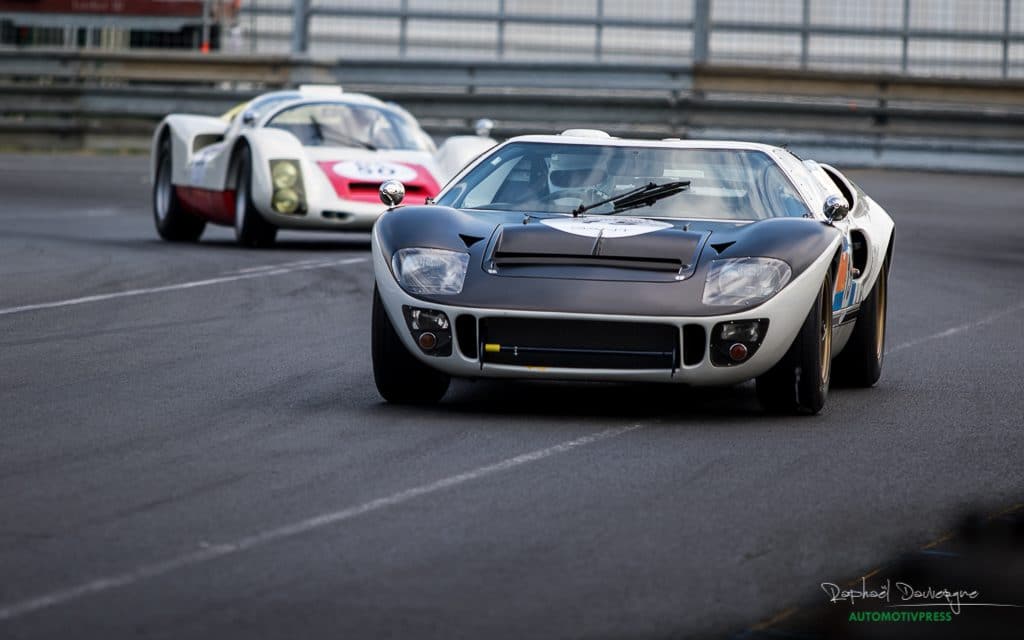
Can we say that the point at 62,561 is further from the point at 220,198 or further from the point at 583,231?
the point at 220,198

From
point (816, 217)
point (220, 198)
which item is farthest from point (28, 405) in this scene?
A: point (220, 198)

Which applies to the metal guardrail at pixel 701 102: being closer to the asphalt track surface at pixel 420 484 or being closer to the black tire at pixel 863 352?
the asphalt track surface at pixel 420 484

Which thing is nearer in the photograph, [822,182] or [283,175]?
[822,182]

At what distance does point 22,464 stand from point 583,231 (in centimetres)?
234

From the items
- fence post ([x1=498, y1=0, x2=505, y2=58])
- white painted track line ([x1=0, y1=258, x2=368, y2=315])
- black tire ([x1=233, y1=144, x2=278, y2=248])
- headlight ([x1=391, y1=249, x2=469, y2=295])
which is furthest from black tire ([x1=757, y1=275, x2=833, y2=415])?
fence post ([x1=498, y1=0, x2=505, y2=58])

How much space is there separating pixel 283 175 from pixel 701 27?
10.4 meters

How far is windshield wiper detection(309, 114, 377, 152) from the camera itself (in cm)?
1588

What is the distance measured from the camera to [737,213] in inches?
322

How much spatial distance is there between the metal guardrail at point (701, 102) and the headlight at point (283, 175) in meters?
9.71

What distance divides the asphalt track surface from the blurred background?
13122 mm

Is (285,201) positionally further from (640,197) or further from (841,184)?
(640,197)

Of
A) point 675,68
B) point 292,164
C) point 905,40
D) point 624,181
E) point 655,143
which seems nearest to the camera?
point 624,181

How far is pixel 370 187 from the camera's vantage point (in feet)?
50.7

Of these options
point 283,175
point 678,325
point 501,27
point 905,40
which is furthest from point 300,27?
point 678,325
